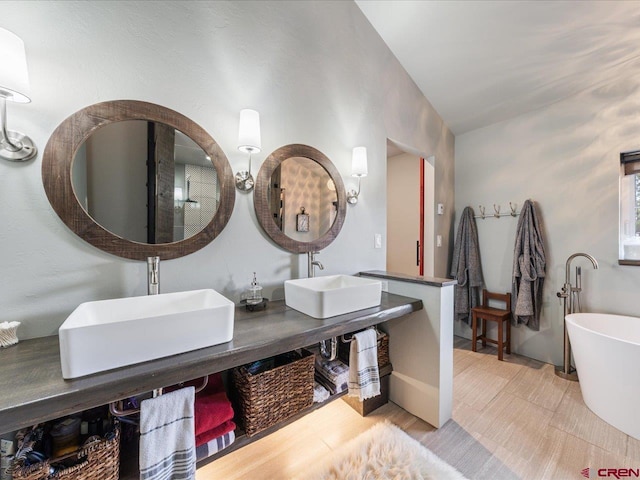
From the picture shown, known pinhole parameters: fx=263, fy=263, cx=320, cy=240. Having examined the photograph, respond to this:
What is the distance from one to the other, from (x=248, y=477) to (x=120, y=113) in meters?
1.83

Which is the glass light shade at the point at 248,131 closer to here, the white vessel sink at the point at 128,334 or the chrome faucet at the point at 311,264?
the chrome faucet at the point at 311,264

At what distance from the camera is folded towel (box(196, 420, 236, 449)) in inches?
42.5

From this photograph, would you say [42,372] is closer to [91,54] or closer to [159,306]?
[159,306]

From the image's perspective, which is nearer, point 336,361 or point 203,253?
point 203,253

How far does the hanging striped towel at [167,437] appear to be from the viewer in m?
0.84

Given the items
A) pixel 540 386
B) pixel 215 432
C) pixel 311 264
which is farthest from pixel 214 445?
pixel 540 386

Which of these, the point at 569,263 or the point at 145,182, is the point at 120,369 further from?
the point at 569,263

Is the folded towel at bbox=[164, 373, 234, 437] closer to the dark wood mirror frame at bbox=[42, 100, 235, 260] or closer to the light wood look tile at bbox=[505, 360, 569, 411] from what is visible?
the dark wood mirror frame at bbox=[42, 100, 235, 260]

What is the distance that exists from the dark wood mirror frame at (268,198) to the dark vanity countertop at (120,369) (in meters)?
0.54

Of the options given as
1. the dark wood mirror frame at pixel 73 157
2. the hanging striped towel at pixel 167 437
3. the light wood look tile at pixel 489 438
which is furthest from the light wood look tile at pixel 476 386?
the dark wood mirror frame at pixel 73 157

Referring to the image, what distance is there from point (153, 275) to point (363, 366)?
1146 millimetres

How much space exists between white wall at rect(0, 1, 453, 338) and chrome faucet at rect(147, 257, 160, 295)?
0.08 metres

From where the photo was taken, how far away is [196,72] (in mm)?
1348

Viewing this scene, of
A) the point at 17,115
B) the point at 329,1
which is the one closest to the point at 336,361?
the point at 17,115
